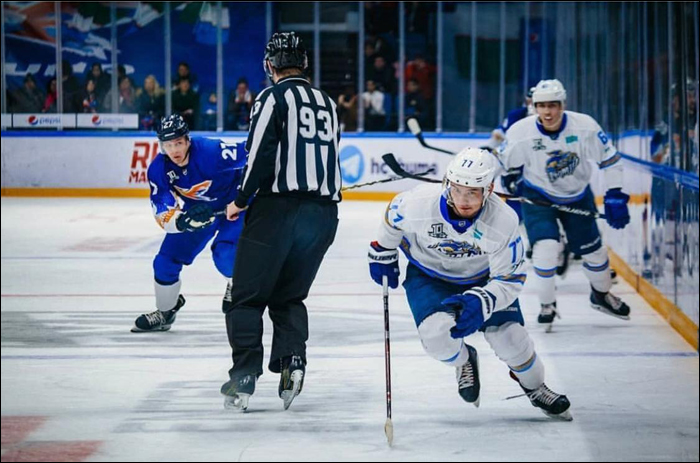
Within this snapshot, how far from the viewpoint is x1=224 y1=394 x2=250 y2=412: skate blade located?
4066 mm

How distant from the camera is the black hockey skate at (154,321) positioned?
225 inches

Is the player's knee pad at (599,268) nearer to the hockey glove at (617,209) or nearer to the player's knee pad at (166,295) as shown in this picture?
the hockey glove at (617,209)

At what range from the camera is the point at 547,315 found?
5777 mm

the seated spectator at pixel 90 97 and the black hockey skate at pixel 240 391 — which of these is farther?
the seated spectator at pixel 90 97

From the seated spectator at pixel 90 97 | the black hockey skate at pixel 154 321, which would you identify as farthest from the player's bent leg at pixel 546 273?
the seated spectator at pixel 90 97

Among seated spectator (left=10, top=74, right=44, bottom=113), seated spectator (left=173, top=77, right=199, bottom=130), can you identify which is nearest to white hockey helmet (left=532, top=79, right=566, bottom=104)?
seated spectator (left=173, top=77, right=199, bottom=130)

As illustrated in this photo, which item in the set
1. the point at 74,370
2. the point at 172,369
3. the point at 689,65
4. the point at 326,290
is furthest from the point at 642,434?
the point at 326,290

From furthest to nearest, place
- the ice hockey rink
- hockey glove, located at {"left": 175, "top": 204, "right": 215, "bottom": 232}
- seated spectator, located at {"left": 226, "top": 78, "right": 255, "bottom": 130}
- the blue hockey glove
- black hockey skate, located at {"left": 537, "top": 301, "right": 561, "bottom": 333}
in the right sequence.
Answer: seated spectator, located at {"left": 226, "top": 78, "right": 255, "bottom": 130}, the blue hockey glove, black hockey skate, located at {"left": 537, "top": 301, "right": 561, "bottom": 333}, hockey glove, located at {"left": 175, "top": 204, "right": 215, "bottom": 232}, the ice hockey rink

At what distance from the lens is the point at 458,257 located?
4.02 metres

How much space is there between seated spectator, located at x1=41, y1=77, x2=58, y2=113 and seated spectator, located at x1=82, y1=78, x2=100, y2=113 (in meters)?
0.30

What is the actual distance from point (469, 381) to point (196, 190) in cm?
184

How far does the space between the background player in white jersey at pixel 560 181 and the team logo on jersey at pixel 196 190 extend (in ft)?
4.97

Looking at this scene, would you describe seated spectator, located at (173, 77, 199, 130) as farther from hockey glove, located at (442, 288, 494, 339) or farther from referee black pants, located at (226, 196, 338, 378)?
hockey glove, located at (442, 288, 494, 339)

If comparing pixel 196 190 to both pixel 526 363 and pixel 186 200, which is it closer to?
pixel 186 200
